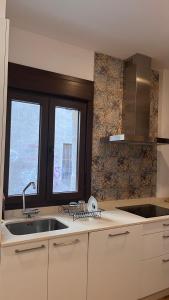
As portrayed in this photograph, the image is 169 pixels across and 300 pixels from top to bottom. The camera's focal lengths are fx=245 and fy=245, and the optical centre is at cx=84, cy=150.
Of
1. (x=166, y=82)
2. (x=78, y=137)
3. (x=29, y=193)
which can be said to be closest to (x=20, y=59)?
(x=78, y=137)

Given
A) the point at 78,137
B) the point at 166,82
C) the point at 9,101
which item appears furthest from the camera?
the point at 166,82

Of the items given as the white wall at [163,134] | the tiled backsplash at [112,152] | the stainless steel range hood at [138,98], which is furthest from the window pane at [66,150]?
the white wall at [163,134]

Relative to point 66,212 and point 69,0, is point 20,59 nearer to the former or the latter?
point 69,0

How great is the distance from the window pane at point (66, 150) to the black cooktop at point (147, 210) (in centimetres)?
62

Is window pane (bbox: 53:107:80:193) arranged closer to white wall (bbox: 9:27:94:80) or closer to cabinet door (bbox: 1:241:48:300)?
white wall (bbox: 9:27:94:80)

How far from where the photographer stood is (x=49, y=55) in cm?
227

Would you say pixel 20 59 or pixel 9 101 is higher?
pixel 20 59

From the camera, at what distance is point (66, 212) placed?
7.48ft

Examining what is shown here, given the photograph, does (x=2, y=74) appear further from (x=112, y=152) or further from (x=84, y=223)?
(x=112, y=152)

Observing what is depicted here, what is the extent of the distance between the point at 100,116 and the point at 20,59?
0.96 meters

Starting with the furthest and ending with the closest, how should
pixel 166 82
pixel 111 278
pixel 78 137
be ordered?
pixel 166 82, pixel 78 137, pixel 111 278

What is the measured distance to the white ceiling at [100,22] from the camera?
68.4 inches

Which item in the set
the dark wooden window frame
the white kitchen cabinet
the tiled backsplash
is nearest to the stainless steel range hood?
the tiled backsplash

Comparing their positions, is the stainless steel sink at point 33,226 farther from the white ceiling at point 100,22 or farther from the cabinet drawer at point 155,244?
the white ceiling at point 100,22
